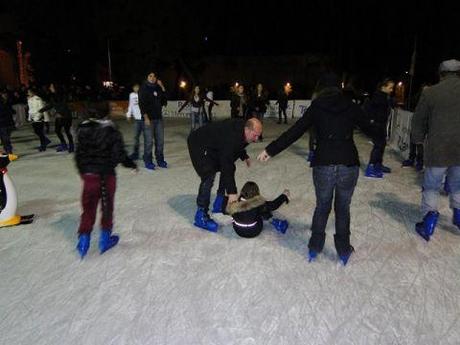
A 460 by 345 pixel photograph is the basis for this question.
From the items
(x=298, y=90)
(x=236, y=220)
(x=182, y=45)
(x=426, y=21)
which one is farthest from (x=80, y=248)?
(x=298, y=90)

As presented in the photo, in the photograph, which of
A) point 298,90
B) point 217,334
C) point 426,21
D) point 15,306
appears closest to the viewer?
point 217,334

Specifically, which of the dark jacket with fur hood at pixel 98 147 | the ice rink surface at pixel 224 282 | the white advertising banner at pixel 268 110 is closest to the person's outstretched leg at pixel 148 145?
the ice rink surface at pixel 224 282

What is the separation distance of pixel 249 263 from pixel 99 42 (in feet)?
92.9

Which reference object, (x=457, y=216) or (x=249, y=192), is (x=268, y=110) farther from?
(x=249, y=192)

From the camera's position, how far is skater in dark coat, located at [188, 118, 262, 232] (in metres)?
3.71

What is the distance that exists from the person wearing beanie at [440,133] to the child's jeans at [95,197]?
9.09 feet

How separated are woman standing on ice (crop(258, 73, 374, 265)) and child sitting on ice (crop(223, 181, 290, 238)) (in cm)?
74

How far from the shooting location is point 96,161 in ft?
11.6

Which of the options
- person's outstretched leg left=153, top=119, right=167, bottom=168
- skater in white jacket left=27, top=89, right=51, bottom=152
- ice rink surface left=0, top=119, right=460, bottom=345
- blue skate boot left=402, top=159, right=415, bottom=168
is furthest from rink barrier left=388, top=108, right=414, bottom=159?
skater in white jacket left=27, top=89, right=51, bottom=152

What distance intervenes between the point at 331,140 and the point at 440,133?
127 cm

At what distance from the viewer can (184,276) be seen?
3.42 m

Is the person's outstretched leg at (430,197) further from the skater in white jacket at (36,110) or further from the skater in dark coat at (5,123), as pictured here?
the skater in white jacket at (36,110)

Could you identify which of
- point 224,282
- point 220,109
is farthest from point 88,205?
point 220,109

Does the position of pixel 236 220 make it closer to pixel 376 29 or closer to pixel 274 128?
pixel 274 128
